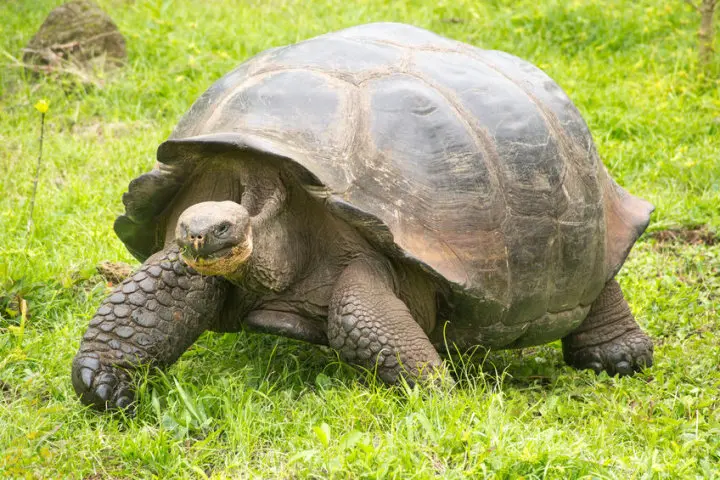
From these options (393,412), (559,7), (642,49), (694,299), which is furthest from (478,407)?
(559,7)

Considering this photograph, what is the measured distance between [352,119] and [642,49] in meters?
5.57

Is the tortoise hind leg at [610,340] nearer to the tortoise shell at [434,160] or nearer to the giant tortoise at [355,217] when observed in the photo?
the tortoise shell at [434,160]

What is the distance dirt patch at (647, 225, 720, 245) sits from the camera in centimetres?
597

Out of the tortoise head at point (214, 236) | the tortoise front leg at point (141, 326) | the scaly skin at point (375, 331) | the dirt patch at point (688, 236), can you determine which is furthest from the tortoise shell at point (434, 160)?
the dirt patch at point (688, 236)

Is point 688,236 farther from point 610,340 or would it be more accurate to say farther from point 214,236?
point 214,236

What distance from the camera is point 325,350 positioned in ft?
14.1

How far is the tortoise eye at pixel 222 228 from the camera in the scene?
10.8ft

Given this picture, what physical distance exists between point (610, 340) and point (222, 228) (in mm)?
2272

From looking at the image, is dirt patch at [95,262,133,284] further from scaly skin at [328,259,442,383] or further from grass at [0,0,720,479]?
scaly skin at [328,259,442,383]

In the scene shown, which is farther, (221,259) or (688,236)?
(688,236)

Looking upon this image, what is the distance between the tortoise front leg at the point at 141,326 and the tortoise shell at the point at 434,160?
42 centimetres

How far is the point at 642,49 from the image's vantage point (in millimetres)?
8586

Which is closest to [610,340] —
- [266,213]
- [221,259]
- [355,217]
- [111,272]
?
[355,217]

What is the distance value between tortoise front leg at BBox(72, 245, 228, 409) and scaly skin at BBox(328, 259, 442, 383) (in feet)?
1.76
